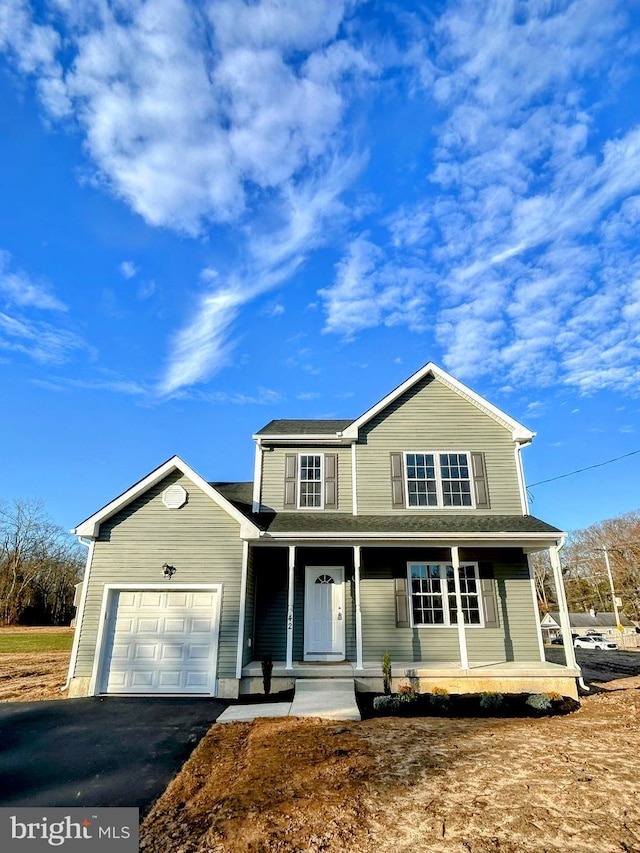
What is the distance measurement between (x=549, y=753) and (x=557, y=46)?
13622mm

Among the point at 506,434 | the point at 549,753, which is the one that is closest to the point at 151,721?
the point at 549,753

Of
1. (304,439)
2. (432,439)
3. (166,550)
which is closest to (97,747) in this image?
(166,550)

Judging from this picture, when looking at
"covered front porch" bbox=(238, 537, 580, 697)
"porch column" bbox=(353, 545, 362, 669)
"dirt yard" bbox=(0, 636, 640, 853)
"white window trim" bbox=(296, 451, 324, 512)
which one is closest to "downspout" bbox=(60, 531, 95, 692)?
"covered front porch" bbox=(238, 537, 580, 697)

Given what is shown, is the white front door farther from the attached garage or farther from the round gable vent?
the round gable vent

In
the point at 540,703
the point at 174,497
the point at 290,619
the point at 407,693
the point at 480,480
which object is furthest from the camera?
the point at 480,480

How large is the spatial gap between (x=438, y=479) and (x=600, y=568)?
47834 millimetres

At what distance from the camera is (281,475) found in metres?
12.9

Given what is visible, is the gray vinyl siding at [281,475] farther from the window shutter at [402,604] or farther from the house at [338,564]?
the window shutter at [402,604]

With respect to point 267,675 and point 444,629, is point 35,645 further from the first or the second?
point 444,629

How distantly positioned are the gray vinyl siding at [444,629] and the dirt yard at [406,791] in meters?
4.13

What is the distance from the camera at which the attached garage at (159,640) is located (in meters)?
9.88

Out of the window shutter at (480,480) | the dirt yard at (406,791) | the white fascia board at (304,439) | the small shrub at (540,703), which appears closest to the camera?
the dirt yard at (406,791)

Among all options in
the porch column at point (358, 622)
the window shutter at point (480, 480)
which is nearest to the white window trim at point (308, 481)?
the porch column at point (358, 622)

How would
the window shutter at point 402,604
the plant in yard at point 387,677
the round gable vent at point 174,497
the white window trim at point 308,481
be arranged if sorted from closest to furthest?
1. the plant in yard at point 387,677
2. the round gable vent at point 174,497
3. the window shutter at point 402,604
4. the white window trim at point 308,481
